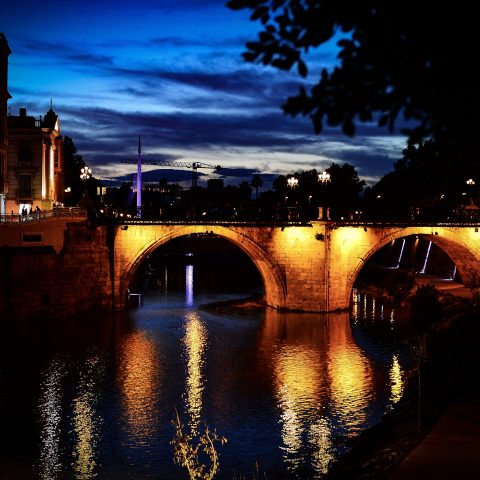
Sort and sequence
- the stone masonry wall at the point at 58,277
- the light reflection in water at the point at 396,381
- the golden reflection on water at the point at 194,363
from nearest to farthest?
the golden reflection on water at the point at 194,363 → the light reflection in water at the point at 396,381 → the stone masonry wall at the point at 58,277

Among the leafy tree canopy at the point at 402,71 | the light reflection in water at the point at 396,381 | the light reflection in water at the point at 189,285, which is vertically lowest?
the light reflection in water at the point at 396,381

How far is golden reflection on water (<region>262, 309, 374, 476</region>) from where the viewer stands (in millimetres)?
22078

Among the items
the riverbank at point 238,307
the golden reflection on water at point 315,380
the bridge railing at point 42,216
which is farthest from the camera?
the riverbank at point 238,307

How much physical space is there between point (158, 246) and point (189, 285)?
16178 mm

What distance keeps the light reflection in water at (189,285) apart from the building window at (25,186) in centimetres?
1292

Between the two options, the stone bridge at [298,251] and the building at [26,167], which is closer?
the stone bridge at [298,251]

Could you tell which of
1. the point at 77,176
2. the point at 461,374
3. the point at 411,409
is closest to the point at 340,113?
the point at 411,409

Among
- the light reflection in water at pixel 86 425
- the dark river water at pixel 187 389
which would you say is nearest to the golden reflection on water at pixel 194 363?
the dark river water at pixel 187 389

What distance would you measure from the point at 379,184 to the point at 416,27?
9121 cm

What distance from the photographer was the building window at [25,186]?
5031cm

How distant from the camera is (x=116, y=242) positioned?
4397 cm

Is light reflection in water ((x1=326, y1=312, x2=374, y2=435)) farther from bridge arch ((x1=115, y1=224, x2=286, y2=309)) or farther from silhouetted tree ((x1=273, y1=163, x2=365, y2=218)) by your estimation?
silhouetted tree ((x1=273, y1=163, x2=365, y2=218))

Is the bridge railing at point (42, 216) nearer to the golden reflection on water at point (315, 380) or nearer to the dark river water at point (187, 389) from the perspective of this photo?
the dark river water at point (187, 389)

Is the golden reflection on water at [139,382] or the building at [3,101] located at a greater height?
the building at [3,101]
